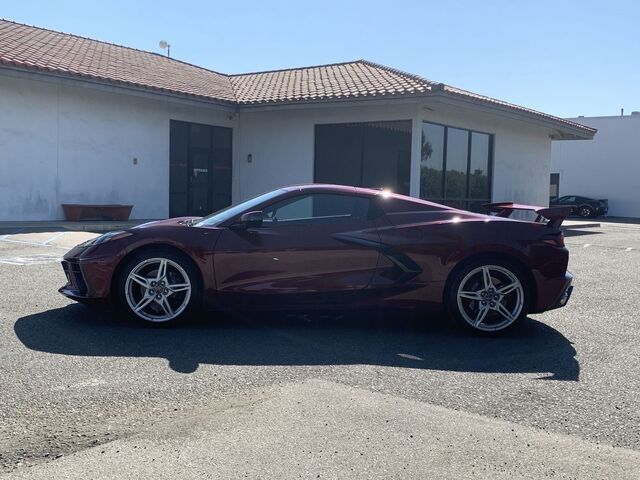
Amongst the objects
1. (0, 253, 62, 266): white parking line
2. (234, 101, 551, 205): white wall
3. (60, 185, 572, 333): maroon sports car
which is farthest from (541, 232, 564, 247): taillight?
(234, 101, 551, 205): white wall

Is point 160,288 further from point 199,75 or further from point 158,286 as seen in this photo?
point 199,75

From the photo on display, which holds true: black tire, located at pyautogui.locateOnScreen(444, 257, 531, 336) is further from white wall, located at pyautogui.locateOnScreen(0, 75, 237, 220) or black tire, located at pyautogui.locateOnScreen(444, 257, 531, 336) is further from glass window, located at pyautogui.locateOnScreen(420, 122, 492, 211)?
white wall, located at pyautogui.locateOnScreen(0, 75, 237, 220)

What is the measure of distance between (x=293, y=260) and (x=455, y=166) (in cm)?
1445

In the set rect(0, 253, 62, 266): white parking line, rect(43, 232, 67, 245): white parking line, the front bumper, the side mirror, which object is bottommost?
rect(0, 253, 62, 266): white parking line

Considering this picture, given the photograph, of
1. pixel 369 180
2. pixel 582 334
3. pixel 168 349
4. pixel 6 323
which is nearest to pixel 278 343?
pixel 168 349

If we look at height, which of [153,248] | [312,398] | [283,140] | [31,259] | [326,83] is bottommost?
[312,398]

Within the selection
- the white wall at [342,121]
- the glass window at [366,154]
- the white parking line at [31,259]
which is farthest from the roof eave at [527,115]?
the white parking line at [31,259]

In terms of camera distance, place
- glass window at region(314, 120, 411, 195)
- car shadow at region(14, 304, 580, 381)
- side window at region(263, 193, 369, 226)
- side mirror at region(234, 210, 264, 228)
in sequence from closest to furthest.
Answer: car shadow at region(14, 304, 580, 381) → side mirror at region(234, 210, 264, 228) → side window at region(263, 193, 369, 226) → glass window at region(314, 120, 411, 195)

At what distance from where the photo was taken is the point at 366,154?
1814 centimetres

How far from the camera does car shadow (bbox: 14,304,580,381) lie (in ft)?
15.6

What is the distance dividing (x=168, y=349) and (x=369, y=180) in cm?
1375

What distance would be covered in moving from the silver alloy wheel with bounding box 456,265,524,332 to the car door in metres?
0.88

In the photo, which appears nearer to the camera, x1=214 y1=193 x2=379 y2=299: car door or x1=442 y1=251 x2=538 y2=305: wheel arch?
x1=214 y1=193 x2=379 y2=299: car door

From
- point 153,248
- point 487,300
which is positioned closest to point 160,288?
point 153,248
